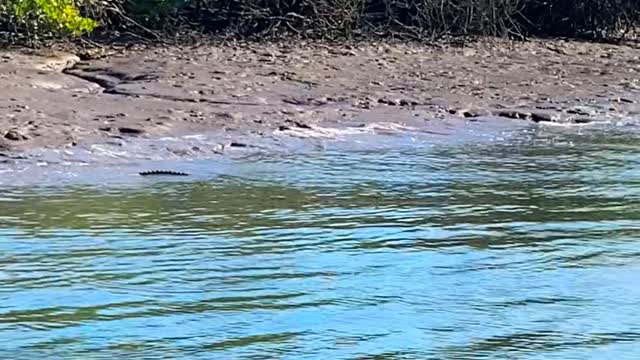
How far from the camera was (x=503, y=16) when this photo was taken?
14.7 metres

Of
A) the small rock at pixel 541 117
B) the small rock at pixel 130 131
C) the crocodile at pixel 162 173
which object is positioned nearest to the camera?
the crocodile at pixel 162 173

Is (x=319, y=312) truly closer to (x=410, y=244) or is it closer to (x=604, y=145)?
(x=410, y=244)

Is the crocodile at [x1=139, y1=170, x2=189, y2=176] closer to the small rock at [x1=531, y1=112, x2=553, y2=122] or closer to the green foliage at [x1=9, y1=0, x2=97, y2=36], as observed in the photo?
the small rock at [x1=531, y1=112, x2=553, y2=122]

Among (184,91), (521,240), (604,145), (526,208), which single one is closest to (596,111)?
(604,145)

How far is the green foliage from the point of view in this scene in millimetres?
12281

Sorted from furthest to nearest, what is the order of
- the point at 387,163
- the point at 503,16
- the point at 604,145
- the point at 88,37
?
the point at 503,16 → the point at 88,37 → the point at 604,145 → the point at 387,163

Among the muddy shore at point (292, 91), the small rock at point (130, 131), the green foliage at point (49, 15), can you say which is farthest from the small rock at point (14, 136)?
the green foliage at point (49, 15)

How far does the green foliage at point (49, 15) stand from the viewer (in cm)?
1228

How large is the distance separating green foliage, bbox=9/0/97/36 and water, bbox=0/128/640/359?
445cm

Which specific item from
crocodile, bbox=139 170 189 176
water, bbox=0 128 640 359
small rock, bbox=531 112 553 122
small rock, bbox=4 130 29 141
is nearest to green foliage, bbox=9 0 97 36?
small rock, bbox=4 130 29 141

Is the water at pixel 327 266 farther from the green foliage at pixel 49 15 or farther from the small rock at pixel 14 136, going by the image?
the green foliage at pixel 49 15

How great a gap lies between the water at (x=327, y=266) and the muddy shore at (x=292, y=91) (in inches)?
50.8

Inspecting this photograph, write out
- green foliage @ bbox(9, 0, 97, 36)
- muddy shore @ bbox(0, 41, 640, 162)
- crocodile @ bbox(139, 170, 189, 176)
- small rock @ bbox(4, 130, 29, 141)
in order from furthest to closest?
1. green foliage @ bbox(9, 0, 97, 36)
2. muddy shore @ bbox(0, 41, 640, 162)
3. small rock @ bbox(4, 130, 29, 141)
4. crocodile @ bbox(139, 170, 189, 176)

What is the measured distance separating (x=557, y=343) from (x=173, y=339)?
4.12 ft
